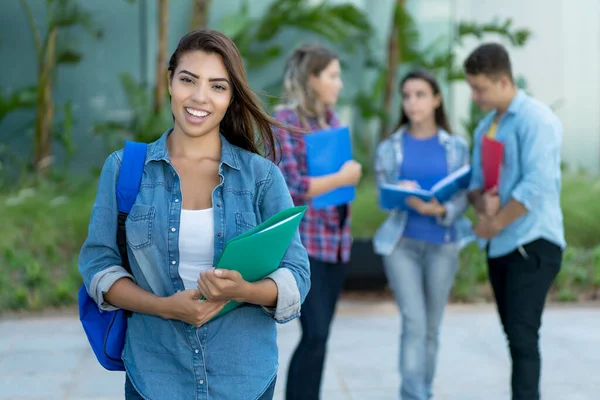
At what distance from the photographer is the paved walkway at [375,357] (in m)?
5.43

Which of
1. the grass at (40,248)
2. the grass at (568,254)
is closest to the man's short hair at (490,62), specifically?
the grass at (568,254)

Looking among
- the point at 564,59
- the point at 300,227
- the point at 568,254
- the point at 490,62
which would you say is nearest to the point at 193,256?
the point at 300,227

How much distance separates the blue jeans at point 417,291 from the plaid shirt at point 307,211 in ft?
1.27

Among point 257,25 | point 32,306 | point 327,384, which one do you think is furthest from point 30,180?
point 327,384

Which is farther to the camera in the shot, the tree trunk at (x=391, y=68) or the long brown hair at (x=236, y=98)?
the tree trunk at (x=391, y=68)

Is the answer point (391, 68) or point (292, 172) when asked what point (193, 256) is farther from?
point (391, 68)

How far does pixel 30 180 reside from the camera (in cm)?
992

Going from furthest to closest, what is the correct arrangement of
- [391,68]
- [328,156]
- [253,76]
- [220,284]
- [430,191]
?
[253,76] → [391,68] → [430,191] → [328,156] → [220,284]

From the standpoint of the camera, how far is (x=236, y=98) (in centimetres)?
266

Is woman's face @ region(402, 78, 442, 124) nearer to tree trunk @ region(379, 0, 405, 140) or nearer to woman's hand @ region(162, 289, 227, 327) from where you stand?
woman's hand @ region(162, 289, 227, 327)

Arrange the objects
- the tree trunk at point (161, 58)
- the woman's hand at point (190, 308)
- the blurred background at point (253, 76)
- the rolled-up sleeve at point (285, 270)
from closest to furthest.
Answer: the woman's hand at point (190, 308)
the rolled-up sleeve at point (285, 270)
the blurred background at point (253, 76)
the tree trunk at point (161, 58)

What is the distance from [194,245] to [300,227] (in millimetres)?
2033

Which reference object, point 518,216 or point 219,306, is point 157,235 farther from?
point 518,216

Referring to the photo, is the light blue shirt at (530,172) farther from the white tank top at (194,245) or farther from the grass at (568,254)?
the grass at (568,254)
